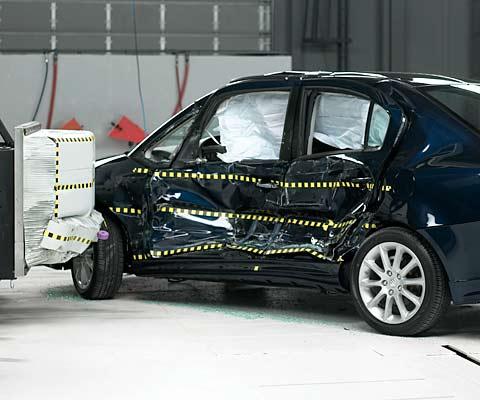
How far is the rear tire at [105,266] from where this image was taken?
7.68 metres

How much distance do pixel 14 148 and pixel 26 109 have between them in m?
6.92

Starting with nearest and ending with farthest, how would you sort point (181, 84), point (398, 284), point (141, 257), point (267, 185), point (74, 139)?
point (398, 284), point (74, 139), point (267, 185), point (141, 257), point (181, 84)

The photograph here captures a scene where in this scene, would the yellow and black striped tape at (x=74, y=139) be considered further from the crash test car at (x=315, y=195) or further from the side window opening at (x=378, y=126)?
the side window opening at (x=378, y=126)

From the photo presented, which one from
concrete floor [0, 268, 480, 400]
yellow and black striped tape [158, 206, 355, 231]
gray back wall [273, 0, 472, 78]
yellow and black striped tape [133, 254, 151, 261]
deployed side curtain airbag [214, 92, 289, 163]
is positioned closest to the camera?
concrete floor [0, 268, 480, 400]

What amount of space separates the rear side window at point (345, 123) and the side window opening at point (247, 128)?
231 mm

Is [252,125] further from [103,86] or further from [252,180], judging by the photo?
[103,86]

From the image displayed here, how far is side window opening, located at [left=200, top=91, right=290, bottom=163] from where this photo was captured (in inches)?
287

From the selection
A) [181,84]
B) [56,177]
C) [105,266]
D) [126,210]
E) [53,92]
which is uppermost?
[181,84]

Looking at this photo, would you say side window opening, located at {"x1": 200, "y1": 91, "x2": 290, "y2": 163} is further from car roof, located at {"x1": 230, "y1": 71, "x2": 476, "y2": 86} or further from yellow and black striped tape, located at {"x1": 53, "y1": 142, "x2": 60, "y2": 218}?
yellow and black striped tape, located at {"x1": 53, "y1": 142, "x2": 60, "y2": 218}

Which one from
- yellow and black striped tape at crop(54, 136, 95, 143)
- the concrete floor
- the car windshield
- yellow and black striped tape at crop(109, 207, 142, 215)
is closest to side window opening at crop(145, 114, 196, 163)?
yellow and black striped tape at crop(109, 207, 142, 215)

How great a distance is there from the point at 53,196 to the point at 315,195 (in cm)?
150

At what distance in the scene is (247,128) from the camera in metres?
7.44

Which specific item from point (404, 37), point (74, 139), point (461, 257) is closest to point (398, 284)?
point (461, 257)

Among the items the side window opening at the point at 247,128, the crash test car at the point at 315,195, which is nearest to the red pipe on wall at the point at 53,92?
the crash test car at the point at 315,195
